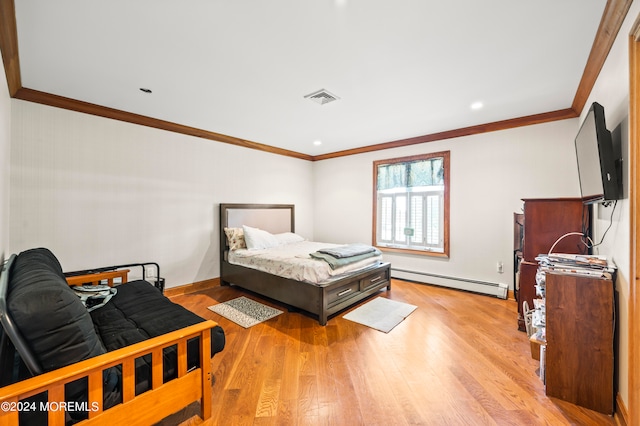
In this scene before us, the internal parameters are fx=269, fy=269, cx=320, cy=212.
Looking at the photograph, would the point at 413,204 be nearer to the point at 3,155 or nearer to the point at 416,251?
the point at 416,251

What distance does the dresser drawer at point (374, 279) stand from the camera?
3.54 m

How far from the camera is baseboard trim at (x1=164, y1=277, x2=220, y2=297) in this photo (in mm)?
3832

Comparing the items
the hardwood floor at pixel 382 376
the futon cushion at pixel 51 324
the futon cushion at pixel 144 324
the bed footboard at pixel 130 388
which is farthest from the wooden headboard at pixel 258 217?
the futon cushion at pixel 51 324

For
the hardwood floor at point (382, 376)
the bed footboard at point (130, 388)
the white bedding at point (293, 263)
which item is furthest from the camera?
the white bedding at point (293, 263)

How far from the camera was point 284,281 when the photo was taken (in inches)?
129

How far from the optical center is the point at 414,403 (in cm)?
176

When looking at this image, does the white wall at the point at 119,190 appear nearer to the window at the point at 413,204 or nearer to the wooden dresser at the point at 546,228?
the window at the point at 413,204

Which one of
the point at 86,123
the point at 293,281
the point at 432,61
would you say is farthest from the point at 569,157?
the point at 86,123

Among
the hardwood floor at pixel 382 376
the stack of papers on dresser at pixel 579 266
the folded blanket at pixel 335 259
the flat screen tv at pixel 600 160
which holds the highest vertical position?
the flat screen tv at pixel 600 160

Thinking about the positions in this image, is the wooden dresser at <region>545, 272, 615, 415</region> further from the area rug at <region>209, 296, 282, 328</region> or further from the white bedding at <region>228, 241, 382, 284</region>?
the area rug at <region>209, 296, 282, 328</region>

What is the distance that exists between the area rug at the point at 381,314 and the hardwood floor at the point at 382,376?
0.10 m

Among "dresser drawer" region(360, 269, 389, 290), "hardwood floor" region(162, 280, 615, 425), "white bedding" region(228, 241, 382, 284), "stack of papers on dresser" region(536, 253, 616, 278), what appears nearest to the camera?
"hardwood floor" region(162, 280, 615, 425)

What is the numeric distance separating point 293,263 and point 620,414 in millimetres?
2709

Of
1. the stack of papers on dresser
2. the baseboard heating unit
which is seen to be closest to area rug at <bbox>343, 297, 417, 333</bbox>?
the baseboard heating unit
